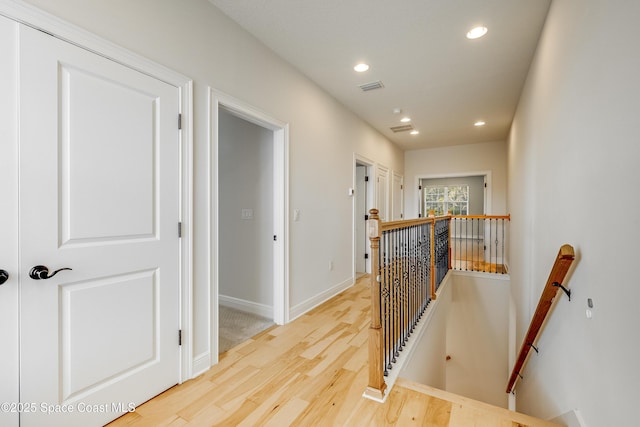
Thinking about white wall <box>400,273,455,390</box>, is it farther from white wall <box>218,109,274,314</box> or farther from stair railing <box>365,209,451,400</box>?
white wall <box>218,109,274,314</box>

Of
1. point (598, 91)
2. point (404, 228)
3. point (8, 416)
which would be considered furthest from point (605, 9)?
point (8, 416)

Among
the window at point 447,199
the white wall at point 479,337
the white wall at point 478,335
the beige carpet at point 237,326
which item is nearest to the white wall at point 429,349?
the white wall at point 478,335

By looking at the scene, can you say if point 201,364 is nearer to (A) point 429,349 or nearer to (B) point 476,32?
(A) point 429,349

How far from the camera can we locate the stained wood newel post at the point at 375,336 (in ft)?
5.66

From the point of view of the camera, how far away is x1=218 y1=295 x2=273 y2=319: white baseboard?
10.3 ft

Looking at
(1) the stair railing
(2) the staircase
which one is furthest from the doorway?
(2) the staircase

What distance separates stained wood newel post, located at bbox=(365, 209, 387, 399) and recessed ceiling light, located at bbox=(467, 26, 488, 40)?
1.98m

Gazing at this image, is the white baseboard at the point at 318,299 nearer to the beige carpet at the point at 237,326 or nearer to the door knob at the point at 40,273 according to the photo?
the beige carpet at the point at 237,326

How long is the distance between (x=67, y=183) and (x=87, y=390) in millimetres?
1068

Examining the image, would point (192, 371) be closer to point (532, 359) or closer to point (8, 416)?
point (8, 416)

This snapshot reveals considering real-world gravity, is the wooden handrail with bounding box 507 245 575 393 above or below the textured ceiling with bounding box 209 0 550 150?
below

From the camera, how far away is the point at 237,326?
2887mm

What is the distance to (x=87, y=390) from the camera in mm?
1493

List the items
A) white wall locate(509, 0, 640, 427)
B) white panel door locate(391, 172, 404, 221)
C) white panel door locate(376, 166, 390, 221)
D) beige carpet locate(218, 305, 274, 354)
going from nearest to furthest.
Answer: white wall locate(509, 0, 640, 427)
beige carpet locate(218, 305, 274, 354)
white panel door locate(376, 166, 390, 221)
white panel door locate(391, 172, 404, 221)
